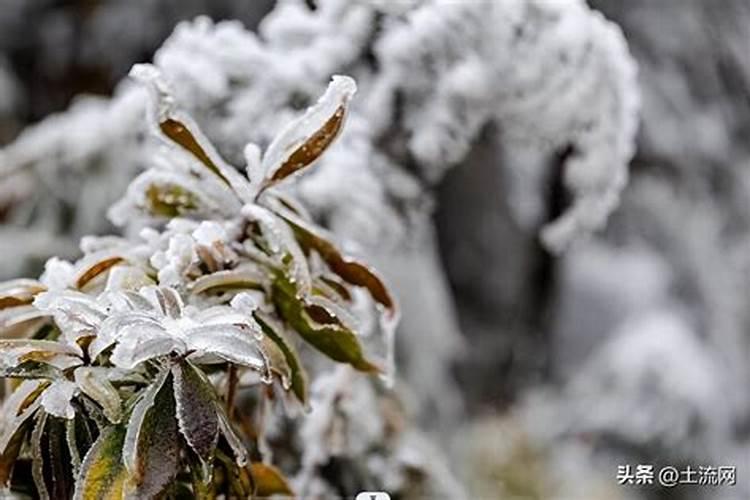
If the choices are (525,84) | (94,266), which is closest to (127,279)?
(94,266)

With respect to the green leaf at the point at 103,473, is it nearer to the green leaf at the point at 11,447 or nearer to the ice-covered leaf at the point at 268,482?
the green leaf at the point at 11,447

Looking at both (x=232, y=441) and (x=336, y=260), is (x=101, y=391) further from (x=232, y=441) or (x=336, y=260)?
(x=336, y=260)

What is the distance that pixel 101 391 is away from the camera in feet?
1.67

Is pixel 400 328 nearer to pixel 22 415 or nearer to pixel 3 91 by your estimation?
pixel 22 415

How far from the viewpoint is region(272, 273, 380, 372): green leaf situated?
2.07 ft

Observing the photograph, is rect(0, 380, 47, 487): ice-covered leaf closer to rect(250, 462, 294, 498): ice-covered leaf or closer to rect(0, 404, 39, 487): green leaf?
rect(0, 404, 39, 487): green leaf

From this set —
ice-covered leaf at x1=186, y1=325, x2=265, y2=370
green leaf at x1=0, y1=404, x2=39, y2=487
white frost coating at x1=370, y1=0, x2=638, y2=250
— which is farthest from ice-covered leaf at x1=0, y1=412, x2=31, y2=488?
white frost coating at x1=370, y1=0, x2=638, y2=250

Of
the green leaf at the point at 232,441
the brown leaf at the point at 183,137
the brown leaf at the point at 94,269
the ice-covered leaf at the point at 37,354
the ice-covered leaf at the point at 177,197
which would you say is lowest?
the green leaf at the point at 232,441

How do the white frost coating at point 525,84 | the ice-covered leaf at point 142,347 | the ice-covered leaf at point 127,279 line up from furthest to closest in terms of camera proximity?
the white frost coating at point 525,84 < the ice-covered leaf at point 127,279 < the ice-covered leaf at point 142,347

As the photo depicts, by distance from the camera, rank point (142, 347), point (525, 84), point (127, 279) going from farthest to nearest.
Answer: point (525, 84)
point (127, 279)
point (142, 347)

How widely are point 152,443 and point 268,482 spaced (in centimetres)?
19

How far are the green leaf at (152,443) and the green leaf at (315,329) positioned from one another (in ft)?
0.44

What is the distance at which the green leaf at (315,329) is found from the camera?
0.63 m

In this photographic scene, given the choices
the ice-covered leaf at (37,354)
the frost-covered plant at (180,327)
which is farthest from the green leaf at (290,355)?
the ice-covered leaf at (37,354)
